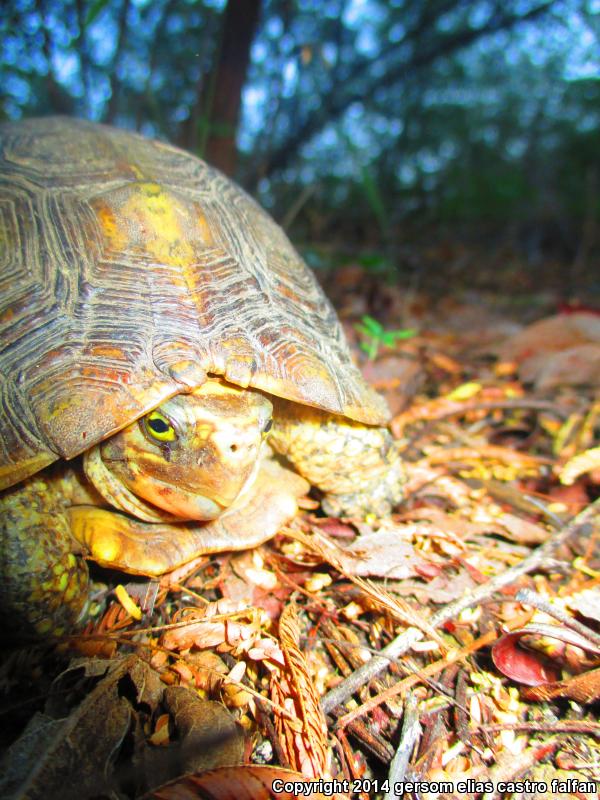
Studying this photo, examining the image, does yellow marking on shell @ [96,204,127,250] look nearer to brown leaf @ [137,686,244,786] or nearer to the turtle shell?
the turtle shell

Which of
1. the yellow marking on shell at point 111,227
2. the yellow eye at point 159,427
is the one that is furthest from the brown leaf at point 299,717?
the yellow marking on shell at point 111,227

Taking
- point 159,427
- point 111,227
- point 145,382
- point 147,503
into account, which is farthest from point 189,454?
point 111,227

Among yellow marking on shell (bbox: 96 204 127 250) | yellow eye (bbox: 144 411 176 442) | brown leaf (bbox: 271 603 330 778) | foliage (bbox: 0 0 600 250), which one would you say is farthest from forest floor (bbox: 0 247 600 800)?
foliage (bbox: 0 0 600 250)

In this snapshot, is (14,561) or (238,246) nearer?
(14,561)

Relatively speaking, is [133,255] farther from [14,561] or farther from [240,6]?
[240,6]

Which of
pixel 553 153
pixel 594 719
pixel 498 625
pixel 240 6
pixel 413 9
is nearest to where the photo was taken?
pixel 594 719

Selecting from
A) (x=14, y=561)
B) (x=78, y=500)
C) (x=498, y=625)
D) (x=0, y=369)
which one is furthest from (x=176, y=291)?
(x=498, y=625)
